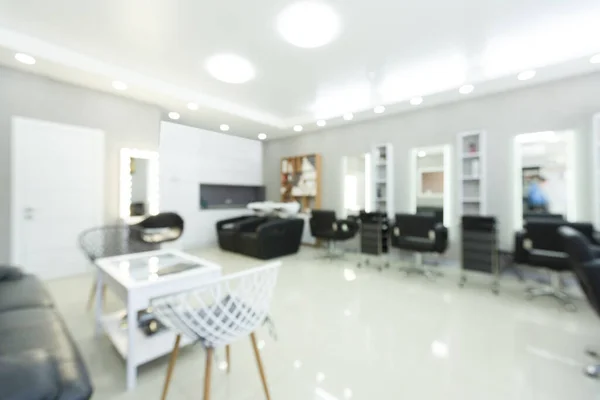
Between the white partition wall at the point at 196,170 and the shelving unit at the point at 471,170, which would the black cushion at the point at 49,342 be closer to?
the white partition wall at the point at 196,170

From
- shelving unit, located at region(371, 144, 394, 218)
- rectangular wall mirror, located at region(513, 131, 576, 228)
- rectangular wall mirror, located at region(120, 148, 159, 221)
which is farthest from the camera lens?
shelving unit, located at region(371, 144, 394, 218)

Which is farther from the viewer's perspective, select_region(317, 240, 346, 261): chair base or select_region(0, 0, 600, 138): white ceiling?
select_region(317, 240, 346, 261): chair base

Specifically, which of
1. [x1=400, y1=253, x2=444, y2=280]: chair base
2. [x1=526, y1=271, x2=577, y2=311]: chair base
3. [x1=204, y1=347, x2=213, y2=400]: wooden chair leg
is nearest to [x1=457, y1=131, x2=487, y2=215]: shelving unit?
[x1=400, y1=253, x2=444, y2=280]: chair base

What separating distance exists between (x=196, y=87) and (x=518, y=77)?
4605mm

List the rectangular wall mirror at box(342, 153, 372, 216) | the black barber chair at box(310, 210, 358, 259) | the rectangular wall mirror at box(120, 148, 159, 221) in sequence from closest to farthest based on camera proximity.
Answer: the rectangular wall mirror at box(120, 148, 159, 221) → the black barber chair at box(310, 210, 358, 259) → the rectangular wall mirror at box(342, 153, 372, 216)

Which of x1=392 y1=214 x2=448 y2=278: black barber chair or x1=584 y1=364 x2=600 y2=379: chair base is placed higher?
x1=392 y1=214 x2=448 y2=278: black barber chair

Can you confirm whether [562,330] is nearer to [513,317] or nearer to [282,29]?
[513,317]

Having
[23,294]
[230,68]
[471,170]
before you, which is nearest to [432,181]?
[471,170]

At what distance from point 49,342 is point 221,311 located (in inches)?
32.1

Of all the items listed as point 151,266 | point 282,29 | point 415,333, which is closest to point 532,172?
point 415,333

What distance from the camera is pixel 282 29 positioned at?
273cm

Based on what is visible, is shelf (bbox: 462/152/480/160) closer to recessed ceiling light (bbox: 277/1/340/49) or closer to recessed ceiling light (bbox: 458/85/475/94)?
recessed ceiling light (bbox: 458/85/475/94)

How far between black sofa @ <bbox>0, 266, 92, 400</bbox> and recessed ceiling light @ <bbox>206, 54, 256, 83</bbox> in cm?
292

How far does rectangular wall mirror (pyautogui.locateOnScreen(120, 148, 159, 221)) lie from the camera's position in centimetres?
446
